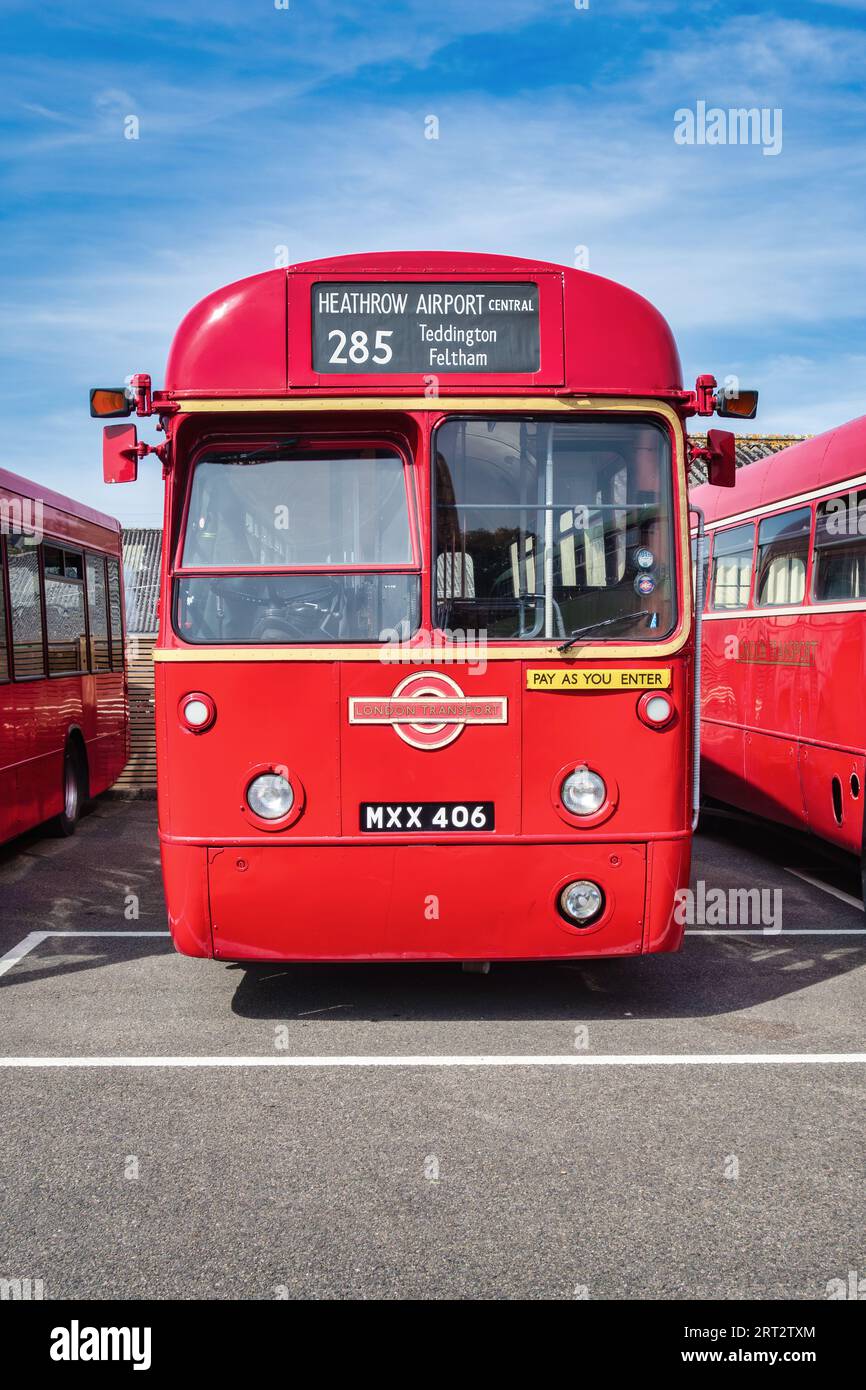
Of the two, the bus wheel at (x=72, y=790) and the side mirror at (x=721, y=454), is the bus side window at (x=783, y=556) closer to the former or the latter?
the side mirror at (x=721, y=454)

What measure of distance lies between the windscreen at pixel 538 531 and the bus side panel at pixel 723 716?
16.7 feet

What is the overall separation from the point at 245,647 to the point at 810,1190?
9.92ft

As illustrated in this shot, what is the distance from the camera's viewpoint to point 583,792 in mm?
5531

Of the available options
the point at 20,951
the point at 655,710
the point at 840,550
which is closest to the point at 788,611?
the point at 840,550

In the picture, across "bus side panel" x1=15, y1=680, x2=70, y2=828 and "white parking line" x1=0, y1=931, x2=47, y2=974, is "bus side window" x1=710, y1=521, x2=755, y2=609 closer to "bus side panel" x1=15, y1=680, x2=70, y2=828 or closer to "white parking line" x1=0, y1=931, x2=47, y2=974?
"bus side panel" x1=15, y1=680, x2=70, y2=828

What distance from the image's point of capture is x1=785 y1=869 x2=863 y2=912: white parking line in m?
8.70

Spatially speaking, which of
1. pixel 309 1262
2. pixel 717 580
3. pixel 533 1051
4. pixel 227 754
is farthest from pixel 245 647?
pixel 717 580

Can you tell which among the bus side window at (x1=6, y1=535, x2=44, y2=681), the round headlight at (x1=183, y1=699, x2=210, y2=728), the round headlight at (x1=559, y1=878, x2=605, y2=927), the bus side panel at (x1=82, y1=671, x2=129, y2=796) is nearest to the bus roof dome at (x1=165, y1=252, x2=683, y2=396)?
the round headlight at (x1=183, y1=699, x2=210, y2=728)

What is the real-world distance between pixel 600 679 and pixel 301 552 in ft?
4.58

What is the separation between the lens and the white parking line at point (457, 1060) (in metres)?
5.29

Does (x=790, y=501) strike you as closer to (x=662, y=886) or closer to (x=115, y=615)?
(x=662, y=886)

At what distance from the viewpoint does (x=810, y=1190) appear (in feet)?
13.3

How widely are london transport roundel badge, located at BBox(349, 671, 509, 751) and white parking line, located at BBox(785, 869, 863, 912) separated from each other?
4.20 meters
